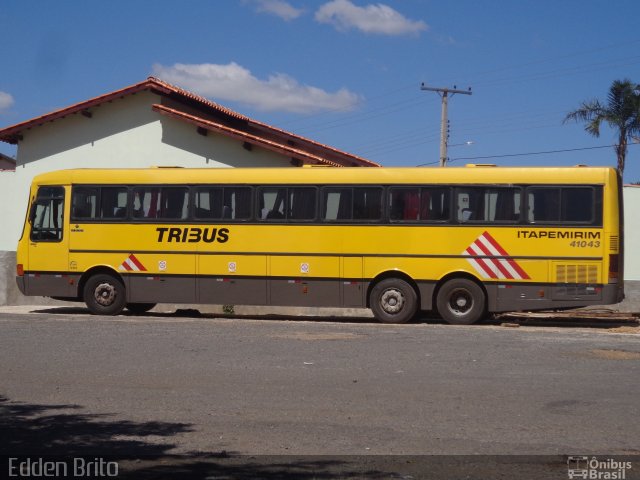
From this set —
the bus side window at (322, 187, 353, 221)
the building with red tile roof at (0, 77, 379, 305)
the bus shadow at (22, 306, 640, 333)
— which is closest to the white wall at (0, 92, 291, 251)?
the building with red tile roof at (0, 77, 379, 305)

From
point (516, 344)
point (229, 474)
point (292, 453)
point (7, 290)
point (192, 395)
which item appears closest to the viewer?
point (229, 474)

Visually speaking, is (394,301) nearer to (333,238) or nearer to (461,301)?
(461,301)

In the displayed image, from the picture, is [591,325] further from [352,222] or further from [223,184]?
[223,184]

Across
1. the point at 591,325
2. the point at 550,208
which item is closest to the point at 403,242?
the point at 550,208

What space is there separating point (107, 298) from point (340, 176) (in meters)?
5.63

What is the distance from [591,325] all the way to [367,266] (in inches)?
188

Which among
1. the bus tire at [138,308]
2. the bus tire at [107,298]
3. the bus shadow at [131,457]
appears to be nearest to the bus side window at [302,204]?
the bus tire at [107,298]

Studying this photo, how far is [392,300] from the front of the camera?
63.4ft

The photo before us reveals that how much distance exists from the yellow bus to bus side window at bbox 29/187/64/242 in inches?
1.1

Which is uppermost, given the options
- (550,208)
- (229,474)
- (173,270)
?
(550,208)

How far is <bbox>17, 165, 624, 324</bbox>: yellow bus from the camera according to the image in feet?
61.4

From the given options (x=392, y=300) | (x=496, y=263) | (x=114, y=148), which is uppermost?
(x=114, y=148)

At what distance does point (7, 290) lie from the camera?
80.5 feet

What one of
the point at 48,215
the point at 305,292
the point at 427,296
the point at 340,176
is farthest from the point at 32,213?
→ the point at 427,296
